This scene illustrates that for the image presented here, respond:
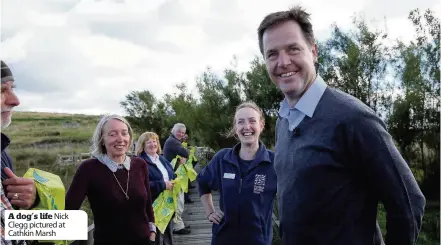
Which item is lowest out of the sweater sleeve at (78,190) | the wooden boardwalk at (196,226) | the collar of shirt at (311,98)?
the wooden boardwalk at (196,226)

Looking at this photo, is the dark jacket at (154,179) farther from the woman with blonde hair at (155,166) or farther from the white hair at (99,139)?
the white hair at (99,139)

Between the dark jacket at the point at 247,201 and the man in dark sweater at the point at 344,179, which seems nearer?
the man in dark sweater at the point at 344,179

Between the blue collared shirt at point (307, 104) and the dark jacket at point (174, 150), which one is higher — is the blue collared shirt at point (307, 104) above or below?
above

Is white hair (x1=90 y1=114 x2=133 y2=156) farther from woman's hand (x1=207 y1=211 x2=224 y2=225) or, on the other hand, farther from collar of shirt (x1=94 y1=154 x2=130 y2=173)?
woman's hand (x1=207 y1=211 x2=224 y2=225)

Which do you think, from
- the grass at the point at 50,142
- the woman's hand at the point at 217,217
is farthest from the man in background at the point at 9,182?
the grass at the point at 50,142

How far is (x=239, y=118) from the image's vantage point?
2949 mm

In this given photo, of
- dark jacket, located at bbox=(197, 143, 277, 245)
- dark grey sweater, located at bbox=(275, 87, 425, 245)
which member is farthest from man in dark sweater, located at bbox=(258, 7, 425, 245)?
dark jacket, located at bbox=(197, 143, 277, 245)

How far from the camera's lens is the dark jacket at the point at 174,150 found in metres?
7.02

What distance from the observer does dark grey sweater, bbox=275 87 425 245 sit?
1.27 meters

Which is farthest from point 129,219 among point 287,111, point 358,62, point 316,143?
point 358,62

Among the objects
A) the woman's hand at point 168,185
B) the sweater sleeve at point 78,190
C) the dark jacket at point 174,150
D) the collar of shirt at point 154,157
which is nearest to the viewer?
the sweater sleeve at point 78,190

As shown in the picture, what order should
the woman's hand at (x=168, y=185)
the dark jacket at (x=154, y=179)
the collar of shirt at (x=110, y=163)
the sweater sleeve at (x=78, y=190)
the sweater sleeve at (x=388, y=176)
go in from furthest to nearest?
the woman's hand at (x=168, y=185)
the dark jacket at (x=154, y=179)
the collar of shirt at (x=110, y=163)
the sweater sleeve at (x=78, y=190)
the sweater sleeve at (x=388, y=176)

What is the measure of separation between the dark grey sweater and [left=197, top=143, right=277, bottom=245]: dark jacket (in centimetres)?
135

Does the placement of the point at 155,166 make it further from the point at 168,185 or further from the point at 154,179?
the point at 168,185
